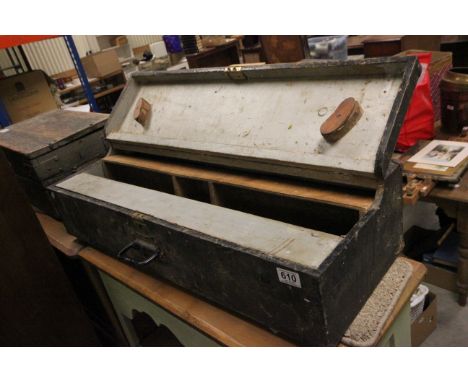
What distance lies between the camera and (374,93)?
95 centimetres

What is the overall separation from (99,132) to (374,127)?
1.16 meters

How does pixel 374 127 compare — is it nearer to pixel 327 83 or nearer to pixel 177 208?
pixel 327 83

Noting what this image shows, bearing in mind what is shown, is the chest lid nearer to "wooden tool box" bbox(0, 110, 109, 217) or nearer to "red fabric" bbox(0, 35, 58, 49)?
"wooden tool box" bbox(0, 110, 109, 217)

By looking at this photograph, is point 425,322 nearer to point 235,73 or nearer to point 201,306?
point 201,306

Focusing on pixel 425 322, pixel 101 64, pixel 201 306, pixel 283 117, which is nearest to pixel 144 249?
pixel 201 306

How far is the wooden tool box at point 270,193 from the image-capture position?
31.8 inches

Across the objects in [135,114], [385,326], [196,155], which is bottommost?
[385,326]

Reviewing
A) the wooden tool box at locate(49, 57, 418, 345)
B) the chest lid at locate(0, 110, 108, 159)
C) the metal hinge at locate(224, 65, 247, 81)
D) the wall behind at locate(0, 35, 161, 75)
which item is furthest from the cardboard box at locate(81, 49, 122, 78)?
the metal hinge at locate(224, 65, 247, 81)

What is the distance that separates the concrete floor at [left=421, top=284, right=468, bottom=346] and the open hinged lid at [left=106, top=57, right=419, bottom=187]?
4.28 feet

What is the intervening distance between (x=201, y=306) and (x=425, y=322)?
123 cm

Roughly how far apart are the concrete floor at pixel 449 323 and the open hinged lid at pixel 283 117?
1305mm

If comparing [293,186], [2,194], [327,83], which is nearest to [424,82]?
[327,83]

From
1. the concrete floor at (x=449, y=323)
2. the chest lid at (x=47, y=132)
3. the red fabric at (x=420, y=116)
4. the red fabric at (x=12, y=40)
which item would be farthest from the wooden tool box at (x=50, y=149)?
the concrete floor at (x=449, y=323)

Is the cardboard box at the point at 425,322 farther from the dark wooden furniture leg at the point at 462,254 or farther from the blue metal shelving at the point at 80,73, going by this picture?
the blue metal shelving at the point at 80,73
